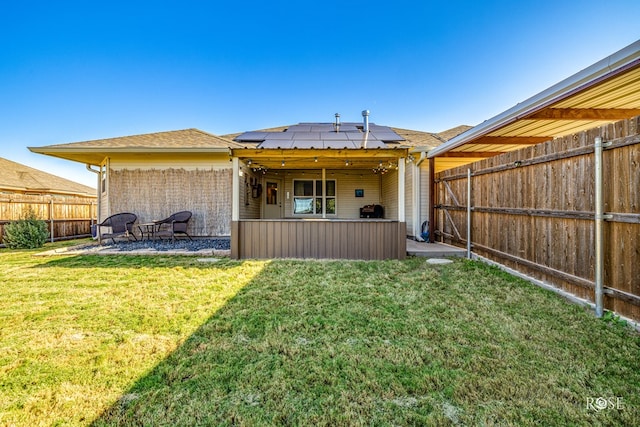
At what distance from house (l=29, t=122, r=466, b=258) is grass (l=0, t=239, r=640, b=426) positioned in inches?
81.7

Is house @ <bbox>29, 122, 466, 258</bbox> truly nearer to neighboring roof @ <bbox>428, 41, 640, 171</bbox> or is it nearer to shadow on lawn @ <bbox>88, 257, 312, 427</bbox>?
neighboring roof @ <bbox>428, 41, 640, 171</bbox>

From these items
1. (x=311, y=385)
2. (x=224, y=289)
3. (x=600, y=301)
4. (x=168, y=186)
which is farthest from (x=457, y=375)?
(x=168, y=186)

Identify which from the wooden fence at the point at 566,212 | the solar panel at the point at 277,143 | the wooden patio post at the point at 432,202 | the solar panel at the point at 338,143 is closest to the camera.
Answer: the wooden fence at the point at 566,212

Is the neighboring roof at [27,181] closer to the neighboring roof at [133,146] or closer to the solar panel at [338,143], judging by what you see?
the neighboring roof at [133,146]

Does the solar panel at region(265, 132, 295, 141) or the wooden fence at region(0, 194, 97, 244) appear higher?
the solar panel at region(265, 132, 295, 141)

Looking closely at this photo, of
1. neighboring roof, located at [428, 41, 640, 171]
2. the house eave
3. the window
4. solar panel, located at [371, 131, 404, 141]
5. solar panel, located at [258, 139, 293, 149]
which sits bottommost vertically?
the window

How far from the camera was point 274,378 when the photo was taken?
187 centimetres

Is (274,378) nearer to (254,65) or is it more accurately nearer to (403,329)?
(403,329)

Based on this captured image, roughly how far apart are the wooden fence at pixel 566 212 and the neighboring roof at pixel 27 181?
1691cm

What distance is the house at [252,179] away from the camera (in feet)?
19.5

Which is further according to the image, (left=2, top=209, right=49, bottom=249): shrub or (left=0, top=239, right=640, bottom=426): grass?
(left=2, top=209, right=49, bottom=249): shrub

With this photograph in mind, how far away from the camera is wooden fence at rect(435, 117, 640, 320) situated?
2570mm

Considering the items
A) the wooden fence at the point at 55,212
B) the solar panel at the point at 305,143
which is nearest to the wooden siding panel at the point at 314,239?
the solar panel at the point at 305,143

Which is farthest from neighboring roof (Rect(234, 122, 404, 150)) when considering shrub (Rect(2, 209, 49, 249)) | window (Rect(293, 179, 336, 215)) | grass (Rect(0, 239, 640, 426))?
shrub (Rect(2, 209, 49, 249))
